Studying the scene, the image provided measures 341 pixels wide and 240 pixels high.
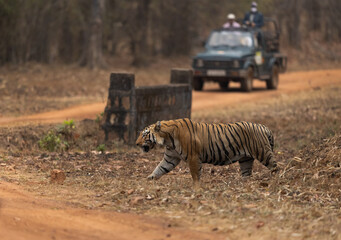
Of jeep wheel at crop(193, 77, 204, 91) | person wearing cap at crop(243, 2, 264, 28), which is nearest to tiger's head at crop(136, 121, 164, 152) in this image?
jeep wheel at crop(193, 77, 204, 91)

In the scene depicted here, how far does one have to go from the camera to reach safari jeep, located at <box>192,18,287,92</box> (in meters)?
22.0

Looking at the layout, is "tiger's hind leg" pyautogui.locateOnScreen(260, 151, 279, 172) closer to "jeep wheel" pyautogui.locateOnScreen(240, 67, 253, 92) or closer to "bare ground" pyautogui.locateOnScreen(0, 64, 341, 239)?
"bare ground" pyautogui.locateOnScreen(0, 64, 341, 239)

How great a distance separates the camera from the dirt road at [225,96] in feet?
49.5

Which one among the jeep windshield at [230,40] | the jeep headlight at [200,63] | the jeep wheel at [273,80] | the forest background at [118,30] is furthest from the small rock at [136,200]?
the forest background at [118,30]

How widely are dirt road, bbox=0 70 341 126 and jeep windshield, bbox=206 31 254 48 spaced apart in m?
1.59

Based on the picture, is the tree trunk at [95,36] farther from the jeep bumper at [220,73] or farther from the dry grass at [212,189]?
the dry grass at [212,189]

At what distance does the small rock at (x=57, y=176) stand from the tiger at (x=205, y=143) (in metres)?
Answer: 1.19

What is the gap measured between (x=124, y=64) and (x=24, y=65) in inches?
254

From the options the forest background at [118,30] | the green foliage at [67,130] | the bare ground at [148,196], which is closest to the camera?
the bare ground at [148,196]

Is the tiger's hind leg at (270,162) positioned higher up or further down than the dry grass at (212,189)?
higher up

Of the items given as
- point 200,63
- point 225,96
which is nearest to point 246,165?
point 225,96

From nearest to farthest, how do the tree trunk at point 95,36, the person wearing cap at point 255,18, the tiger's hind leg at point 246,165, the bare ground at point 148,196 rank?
the bare ground at point 148,196 < the tiger's hind leg at point 246,165 < the person wearing cap at point 255,18 < the tree trunk at point 95,36

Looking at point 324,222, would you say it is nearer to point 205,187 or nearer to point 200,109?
point 205,187

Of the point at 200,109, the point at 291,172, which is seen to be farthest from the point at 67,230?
the point at 200,109
